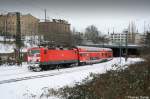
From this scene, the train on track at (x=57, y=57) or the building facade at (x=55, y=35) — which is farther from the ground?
the building facade at (x=55, y=35)

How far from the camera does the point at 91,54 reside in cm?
5122

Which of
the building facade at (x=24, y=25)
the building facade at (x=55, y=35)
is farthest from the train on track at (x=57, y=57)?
the building facade at (x=24, y=25)

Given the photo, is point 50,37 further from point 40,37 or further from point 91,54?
point 91,54

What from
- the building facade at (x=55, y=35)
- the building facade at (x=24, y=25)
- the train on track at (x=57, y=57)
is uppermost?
the building facade at (x=24, y=25)

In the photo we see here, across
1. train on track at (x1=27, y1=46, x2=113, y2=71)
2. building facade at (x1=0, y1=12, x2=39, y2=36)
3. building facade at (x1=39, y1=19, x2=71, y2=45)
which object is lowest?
train on track at (x1=27, y1=46, x2=113, y2=71)

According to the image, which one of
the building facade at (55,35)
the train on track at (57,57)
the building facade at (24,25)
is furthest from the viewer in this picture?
the building facade at (24,25)

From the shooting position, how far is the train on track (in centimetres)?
3494

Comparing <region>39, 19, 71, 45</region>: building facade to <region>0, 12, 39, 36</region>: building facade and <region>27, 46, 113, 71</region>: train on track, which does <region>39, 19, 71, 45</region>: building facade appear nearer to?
<region>0, 12, 39, 36</region>: building facade

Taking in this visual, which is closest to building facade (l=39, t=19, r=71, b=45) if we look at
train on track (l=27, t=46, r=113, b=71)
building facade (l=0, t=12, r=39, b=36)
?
building facade (l=0, t=12, r=39, b=36)

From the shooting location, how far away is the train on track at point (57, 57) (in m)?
34.9

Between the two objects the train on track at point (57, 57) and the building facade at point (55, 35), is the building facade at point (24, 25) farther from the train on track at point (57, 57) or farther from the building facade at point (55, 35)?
the train on track at point (57, 57)

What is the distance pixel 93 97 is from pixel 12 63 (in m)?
34.4

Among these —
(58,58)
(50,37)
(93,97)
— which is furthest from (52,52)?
(50,37)

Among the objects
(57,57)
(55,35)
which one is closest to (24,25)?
(55,35)
